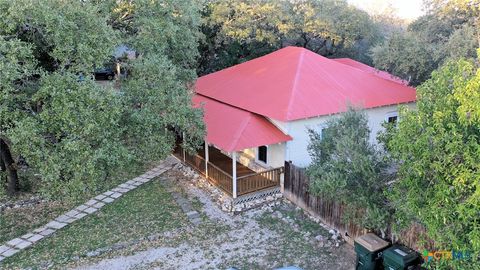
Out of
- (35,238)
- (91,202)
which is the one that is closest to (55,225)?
(35,238)

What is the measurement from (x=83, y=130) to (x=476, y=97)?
9322 millimetres

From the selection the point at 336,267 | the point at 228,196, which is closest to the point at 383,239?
the point at 336,267

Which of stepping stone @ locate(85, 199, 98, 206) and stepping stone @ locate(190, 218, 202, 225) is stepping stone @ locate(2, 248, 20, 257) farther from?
stepping stone @ locate(190, 218, 202, 225)

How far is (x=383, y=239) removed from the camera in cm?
1061

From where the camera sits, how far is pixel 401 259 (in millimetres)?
9359

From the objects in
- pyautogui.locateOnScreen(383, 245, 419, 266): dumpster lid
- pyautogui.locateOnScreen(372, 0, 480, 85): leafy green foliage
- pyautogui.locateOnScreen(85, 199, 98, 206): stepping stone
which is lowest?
pyautogui.locateOnScreen(85, 199, 98, 206): stepping stone

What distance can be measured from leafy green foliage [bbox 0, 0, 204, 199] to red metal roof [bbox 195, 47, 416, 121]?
190 inches

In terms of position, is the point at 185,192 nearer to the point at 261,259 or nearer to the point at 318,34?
the point at 261,259

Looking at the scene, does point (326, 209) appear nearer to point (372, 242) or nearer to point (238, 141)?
point (372, 242)

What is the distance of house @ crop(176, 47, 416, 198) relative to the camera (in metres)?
15.3

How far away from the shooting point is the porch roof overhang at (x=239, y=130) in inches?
577

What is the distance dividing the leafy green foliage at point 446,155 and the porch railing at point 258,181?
23.8 feet

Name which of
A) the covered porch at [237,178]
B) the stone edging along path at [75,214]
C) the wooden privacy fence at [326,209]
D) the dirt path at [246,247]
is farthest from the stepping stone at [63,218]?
the wooden privacy fence at [326,209]

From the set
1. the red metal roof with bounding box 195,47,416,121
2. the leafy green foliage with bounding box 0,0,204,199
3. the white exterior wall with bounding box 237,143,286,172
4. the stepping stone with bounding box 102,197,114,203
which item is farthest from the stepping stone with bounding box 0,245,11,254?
the red metal roof with bounding box 195,47,416,121
